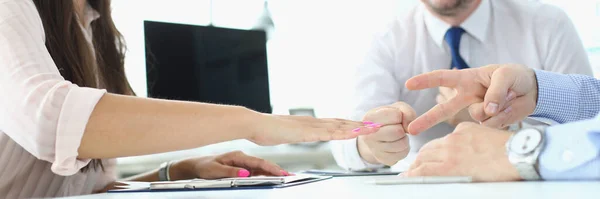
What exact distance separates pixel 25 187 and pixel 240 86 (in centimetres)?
127

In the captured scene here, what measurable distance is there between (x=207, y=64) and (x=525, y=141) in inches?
67.8

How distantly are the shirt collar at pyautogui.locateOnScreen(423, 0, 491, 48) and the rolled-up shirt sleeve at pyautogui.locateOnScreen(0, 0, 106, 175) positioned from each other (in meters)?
1.75

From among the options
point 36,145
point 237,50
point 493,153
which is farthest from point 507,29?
point 36,145

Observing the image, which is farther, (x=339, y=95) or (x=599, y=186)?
(x=339, y=95)

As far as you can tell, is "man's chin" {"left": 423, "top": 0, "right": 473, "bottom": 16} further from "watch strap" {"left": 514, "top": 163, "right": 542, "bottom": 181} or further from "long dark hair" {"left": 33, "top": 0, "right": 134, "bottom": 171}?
"watch strap" {"left": 514, "top": 163, "right": 542, "bottom": 181}

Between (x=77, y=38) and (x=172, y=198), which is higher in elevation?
(x=77, y=38)

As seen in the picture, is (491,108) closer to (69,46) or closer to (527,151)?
(527,151)

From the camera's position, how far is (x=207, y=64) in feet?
8.08

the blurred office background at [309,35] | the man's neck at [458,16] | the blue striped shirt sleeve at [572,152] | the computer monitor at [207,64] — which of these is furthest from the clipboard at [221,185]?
the blurred office background at [309,35]

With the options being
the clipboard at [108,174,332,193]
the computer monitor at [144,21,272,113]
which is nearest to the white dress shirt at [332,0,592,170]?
the computer monitor at [144,21,272,113]

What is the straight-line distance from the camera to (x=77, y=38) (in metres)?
1.50

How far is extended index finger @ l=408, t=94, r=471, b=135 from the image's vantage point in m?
1.40

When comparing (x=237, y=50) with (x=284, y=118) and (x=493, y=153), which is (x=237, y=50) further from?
(x=493, y=153)

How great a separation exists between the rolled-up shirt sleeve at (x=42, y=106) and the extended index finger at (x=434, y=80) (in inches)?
26.9
